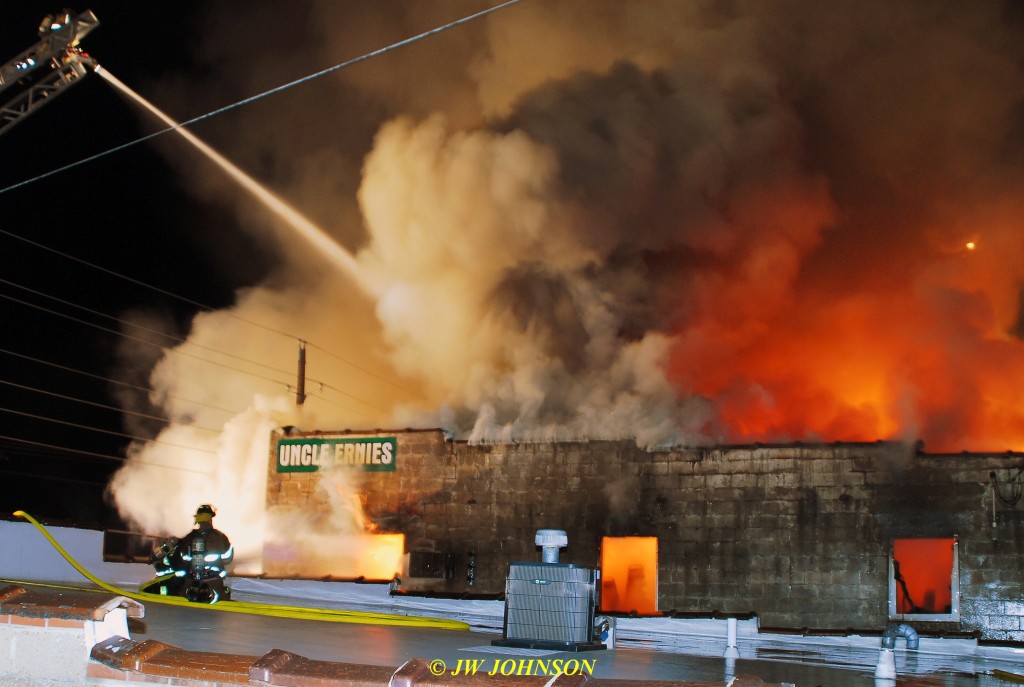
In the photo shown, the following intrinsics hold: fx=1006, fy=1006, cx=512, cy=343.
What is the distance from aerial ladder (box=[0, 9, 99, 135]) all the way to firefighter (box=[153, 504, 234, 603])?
38.2 ft

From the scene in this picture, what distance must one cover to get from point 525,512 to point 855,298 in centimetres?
1214

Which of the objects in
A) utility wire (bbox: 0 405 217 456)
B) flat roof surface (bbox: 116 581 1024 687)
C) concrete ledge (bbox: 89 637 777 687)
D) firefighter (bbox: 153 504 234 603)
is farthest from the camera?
utility wire (bbox: 0 405 217 456)

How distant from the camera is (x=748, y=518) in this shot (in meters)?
16.4

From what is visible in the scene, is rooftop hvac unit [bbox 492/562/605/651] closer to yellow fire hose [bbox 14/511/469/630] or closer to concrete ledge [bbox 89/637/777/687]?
yellow fire hose [bbox 14/511/469/630]

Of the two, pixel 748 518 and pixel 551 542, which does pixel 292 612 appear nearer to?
pixel 551 542

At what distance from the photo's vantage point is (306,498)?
19906 mm

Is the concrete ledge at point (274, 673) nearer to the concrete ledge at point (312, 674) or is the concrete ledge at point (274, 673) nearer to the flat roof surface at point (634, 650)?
the concrete ledge at point (312, 674)

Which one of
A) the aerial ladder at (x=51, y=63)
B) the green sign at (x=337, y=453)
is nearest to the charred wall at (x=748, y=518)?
the green sign at (x=337, y=453)

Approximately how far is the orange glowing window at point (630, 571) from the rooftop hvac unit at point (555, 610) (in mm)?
8264

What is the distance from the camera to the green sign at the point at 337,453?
1928 cm

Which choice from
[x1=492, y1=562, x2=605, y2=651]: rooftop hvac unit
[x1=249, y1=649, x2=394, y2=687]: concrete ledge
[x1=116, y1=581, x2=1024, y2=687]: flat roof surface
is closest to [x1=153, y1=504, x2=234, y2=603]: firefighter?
[x1=116, y1=581, x2=1024, y2=687]: flat roof surface

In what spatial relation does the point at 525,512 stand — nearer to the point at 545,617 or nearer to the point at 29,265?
the point at 545,617

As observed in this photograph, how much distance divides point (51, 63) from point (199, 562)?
13.1 meters

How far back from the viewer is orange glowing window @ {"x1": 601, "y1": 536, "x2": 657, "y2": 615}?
57.4 feet
